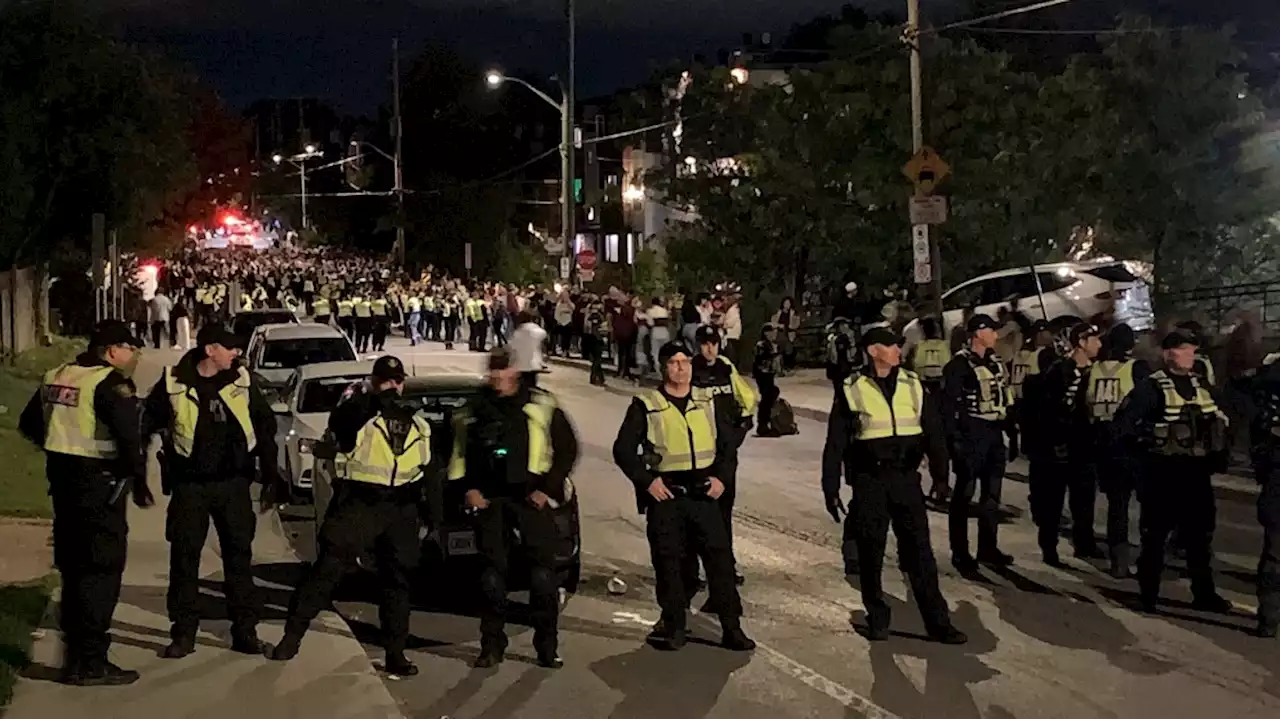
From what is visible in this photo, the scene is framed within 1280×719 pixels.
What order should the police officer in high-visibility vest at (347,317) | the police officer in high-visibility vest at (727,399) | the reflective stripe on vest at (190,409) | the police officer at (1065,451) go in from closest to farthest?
the reflective stripe on vest at (190,409) < the police officer in high-visibility vest at (727,399) < the police officer at (1065,451) < the police officer in high-visibility vest at (347,317)

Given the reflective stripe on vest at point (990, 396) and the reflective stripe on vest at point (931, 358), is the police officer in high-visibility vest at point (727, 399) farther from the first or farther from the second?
the reflective stripe on vest at point (931, 358)

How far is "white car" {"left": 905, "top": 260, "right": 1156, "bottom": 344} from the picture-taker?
85.7ft

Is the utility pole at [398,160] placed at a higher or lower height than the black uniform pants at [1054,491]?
higher

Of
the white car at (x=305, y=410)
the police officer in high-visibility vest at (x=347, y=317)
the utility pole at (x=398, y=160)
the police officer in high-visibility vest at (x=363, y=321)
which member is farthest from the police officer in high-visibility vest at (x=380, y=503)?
the utility pole at (x=398, y=160)

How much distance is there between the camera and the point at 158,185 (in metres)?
34.4

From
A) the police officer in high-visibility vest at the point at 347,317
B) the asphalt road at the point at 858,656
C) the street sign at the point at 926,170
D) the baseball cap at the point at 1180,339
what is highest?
the street sign at the point at 926,170

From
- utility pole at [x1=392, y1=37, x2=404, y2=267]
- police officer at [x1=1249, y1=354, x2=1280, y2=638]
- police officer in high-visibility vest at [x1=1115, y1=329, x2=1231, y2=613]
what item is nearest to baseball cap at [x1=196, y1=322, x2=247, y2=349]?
police officer in high-visibility vest at [x1=1115, y1=329, x2=1231, y2=613]

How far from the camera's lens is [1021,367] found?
13.7m

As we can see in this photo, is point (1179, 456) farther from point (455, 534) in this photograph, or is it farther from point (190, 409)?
point (190, 409)

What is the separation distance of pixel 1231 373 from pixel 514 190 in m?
61.2

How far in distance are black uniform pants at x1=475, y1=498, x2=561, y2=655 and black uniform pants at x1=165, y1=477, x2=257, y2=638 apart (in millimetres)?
1281

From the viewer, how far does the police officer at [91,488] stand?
7.75 metres

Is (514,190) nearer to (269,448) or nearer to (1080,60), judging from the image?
(1080,60)

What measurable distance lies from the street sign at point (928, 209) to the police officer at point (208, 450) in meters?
14.1
